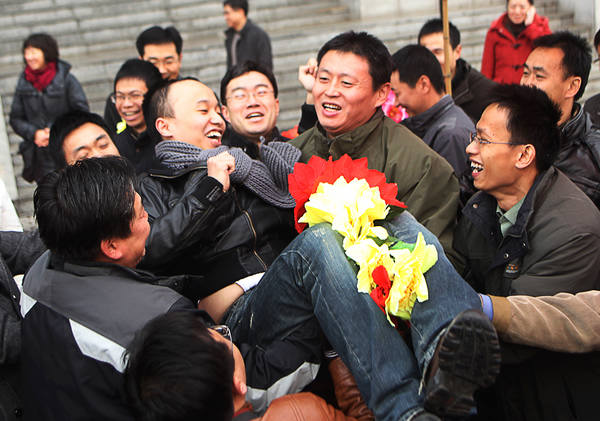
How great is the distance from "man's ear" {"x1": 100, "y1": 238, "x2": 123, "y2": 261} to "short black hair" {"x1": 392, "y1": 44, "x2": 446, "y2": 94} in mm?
3012

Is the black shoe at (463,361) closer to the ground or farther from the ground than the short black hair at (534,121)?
closer to the ground

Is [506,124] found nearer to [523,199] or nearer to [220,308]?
[523,199]

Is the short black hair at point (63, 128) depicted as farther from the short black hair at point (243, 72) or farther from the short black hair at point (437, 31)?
the short black hair at point (437, 31)

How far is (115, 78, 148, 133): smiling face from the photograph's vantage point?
480 cm

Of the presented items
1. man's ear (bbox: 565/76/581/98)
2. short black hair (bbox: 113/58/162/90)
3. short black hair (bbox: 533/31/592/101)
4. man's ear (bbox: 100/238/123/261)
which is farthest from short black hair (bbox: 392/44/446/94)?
man's ear (bbox: 100/238/123/261)

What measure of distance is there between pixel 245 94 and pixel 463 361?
7.87ft

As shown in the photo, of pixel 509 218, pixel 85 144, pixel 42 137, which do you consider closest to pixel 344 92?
pixel 509 218

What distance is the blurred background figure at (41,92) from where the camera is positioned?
6355 millimetres

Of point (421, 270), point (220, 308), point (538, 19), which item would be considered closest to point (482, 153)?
point (421, 270)

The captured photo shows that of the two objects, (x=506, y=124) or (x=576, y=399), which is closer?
(x=576, y=399)

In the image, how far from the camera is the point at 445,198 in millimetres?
Result: 3266

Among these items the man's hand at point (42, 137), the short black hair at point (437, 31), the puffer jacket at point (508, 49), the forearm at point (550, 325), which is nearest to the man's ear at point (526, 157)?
the forearm at point (550, 325)

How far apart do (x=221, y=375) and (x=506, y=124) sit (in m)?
1.90

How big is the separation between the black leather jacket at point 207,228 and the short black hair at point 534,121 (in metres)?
1.23
